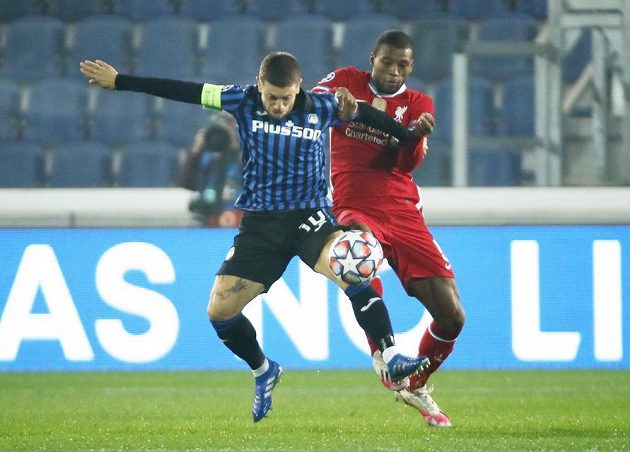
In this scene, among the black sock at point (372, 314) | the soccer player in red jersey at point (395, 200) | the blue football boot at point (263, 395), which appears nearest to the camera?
the black sock at point (372, 314)

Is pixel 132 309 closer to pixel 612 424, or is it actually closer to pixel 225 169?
pixel 225 169

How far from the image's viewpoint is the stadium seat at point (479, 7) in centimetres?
1140

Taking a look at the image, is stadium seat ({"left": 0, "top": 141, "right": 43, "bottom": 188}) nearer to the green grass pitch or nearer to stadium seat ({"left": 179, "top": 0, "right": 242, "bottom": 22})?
the green grass pitch

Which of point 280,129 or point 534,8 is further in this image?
point 534,8

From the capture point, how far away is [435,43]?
1096 cm

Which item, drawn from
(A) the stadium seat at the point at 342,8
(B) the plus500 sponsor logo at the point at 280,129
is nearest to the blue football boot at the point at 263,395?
(B) the plus500 sponsor logo at the point at 280,129

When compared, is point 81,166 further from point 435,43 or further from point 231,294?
point 231,294

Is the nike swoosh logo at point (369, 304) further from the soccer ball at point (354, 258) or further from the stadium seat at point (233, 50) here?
the stadium seat at point (233, 50)

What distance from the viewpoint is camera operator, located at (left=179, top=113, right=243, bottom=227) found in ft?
31.0

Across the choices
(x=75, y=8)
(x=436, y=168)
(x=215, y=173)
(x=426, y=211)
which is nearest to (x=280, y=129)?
(x=426, y=211)

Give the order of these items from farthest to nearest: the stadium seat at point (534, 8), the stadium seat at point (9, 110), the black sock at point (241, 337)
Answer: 1. the stadium seat at point (534, 8)
2. the stadium seat at point (9, 110)
3. the black sock at point (241, 337)

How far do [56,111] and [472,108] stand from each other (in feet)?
11.2

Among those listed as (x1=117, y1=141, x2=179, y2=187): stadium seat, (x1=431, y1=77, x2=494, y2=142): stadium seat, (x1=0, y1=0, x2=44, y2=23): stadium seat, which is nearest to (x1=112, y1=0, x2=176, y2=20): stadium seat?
(x1=0, y1=0, x2=44, y2=23): stadium seat

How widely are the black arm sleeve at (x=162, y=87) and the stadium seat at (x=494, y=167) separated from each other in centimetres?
415
